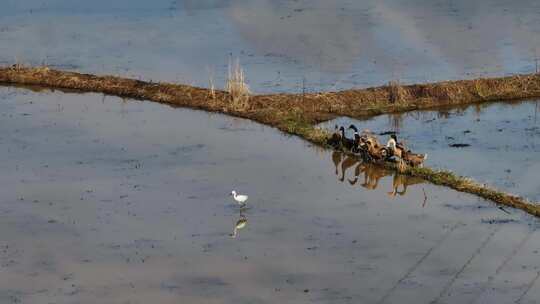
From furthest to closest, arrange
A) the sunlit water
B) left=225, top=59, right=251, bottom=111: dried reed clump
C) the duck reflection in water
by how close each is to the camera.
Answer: the sunlit water → left=225, top=59, right=251, bottom=111: dried reed clump → the duck reflection in water

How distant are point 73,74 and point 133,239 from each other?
35.9 ft

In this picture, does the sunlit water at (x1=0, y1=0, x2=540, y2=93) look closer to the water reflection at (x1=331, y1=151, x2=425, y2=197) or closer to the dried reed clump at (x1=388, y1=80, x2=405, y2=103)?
the dried reed clump at (x1=388, y1=80, x2=405, y2=103)

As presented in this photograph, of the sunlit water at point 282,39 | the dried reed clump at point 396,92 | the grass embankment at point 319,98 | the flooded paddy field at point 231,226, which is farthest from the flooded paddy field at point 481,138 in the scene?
the sunlit water at point 282,39

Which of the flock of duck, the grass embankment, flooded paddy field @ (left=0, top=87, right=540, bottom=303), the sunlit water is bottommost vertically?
flooded paddy field @ (left=0, top=87, right=540, bottom=303)

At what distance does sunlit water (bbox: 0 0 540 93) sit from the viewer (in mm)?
26172

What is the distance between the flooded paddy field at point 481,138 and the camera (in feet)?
60.2

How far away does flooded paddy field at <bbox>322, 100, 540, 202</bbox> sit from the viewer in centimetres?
1836

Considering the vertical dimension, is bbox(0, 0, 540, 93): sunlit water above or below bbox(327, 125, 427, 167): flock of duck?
above

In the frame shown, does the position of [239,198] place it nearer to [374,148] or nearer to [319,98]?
[374,148]

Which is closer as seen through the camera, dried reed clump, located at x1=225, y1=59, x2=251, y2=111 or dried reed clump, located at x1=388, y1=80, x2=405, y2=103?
dried reed clump, located at x1=225, y1=59, x2=251, y2=111

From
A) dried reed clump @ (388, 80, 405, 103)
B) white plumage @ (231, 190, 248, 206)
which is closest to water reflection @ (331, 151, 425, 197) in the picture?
white plumage @ (231, 190, 248, 206)

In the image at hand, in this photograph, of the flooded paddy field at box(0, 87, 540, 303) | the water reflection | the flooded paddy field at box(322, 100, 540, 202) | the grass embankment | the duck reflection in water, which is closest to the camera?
the flooded paddy field at box(0, 87, 540, 303)

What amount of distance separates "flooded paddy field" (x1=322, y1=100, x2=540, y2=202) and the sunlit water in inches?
94.2

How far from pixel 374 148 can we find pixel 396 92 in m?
4.72
